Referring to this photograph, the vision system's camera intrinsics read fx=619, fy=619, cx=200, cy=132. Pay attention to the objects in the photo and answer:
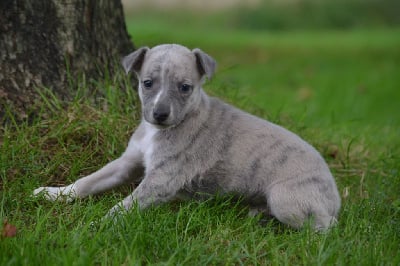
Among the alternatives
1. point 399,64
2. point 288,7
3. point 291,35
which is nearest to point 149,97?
point 399,64

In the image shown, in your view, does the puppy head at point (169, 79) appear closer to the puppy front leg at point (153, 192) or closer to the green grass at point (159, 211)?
the puppy front leg at point (153, 192)

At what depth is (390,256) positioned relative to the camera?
3.63 meters

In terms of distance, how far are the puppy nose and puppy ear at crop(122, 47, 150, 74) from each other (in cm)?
47

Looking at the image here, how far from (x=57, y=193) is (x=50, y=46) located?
1.38 metres

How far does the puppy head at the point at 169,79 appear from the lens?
405 centimetres

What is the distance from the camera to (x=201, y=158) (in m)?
4.36

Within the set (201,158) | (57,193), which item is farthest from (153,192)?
(57,193)

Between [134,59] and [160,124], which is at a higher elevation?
[134,59]

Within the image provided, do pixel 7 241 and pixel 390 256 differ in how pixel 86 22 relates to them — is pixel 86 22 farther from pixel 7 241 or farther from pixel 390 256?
pixel 390 256

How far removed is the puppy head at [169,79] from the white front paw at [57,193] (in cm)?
77

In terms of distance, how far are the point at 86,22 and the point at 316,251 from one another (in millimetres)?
2853

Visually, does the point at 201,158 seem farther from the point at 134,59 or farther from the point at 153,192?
the point at 134,59

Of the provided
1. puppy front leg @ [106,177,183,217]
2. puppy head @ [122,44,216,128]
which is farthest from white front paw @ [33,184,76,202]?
puppy head @ [122,44,216,128]

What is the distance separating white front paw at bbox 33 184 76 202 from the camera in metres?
4.25
